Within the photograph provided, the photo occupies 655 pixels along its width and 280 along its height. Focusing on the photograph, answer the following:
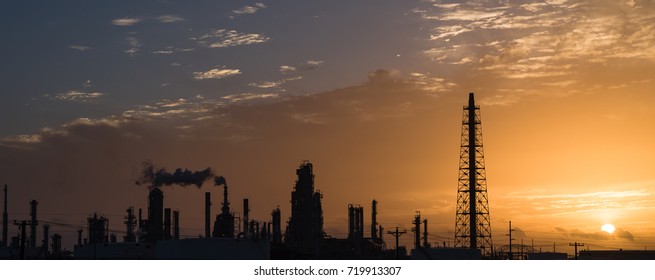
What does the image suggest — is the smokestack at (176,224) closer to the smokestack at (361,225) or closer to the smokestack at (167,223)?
the smokestack at (167,223)

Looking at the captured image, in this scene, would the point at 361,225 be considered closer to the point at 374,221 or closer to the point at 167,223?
the point at 374,221

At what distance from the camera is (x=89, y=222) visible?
124 m

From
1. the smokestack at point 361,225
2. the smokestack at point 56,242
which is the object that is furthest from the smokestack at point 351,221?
the smokestack at point 56,242

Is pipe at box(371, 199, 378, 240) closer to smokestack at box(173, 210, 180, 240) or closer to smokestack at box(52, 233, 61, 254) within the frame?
smokestack at box(173, 210, 180, 240)

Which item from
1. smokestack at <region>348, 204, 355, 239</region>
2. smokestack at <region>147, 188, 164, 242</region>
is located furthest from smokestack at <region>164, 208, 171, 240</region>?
smokestack at <region>348, 204, 355, 239</region>

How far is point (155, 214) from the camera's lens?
364ft

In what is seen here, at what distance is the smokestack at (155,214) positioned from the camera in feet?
355

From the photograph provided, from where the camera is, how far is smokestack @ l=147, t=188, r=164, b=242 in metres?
108

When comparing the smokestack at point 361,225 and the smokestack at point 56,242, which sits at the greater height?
the smokestack at point 361,225

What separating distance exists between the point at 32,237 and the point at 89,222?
8.72 m

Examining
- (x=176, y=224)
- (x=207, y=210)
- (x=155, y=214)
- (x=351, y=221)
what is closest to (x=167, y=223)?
(x=155, y=214)

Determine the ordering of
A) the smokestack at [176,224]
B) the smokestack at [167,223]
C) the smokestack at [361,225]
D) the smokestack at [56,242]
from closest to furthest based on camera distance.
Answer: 1. the smokestack at [167,223]
2. the smokestack at [361,225]
3. the smokestack at [176,224]
4. the smokestack at [56,242]
